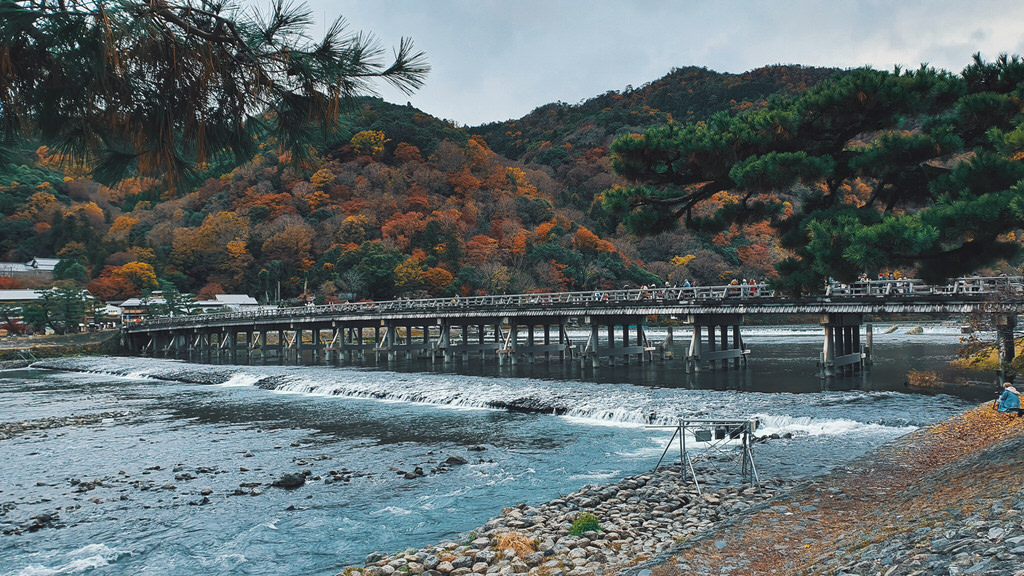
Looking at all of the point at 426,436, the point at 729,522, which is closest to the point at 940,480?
the point at 729,522

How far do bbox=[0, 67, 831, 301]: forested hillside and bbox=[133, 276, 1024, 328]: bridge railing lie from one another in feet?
63.4

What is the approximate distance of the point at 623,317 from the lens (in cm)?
3678

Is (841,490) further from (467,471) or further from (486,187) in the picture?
(486,187)

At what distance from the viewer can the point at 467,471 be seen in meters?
14.1

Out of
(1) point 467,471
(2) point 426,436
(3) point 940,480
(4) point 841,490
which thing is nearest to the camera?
(3) point 940,480

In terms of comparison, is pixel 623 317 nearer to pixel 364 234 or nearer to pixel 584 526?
pixel 584 526

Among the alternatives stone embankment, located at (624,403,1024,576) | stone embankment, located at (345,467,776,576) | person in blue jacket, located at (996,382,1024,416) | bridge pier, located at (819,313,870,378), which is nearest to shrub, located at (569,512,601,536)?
stone embankment, located at (345,467,776,576)

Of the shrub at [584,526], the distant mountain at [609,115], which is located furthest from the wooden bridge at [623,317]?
the distant mountain at [609,115]

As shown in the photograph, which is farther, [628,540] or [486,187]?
[486,187]

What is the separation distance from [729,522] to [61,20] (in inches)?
321

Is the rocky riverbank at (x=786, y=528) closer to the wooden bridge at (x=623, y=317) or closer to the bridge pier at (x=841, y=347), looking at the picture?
the wooden bridge at (x=623, y=317)

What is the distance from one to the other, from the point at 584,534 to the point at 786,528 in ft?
8.19

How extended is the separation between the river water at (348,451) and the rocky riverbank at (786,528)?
1408 mm

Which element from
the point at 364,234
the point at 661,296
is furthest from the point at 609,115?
the point at 661,296
